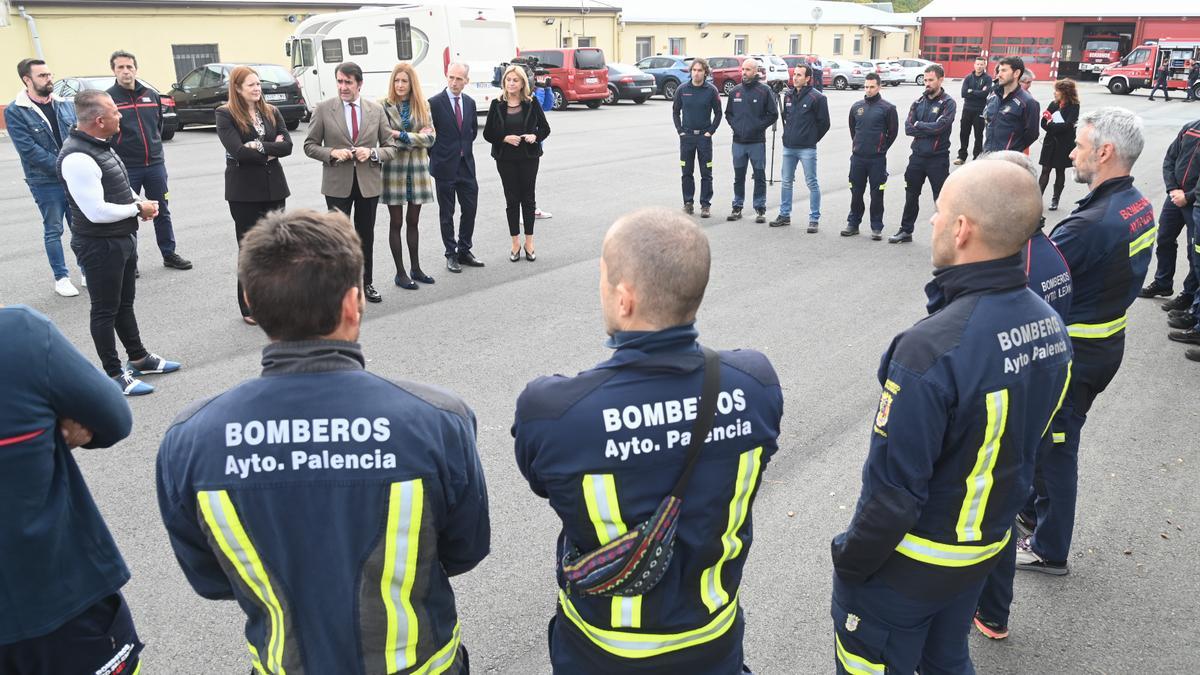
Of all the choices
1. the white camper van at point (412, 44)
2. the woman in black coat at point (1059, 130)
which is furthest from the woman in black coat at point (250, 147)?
the white camper van at point (412, 44)

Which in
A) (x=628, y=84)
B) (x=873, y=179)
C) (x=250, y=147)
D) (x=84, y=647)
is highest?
(x=628, y=84)

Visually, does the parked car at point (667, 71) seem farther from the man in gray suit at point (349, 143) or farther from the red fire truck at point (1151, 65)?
the man in gray suit at point (349, 143)

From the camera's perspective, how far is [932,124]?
30.3 ft

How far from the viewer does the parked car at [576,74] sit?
26484 mm

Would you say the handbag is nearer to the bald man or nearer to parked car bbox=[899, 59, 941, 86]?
the bald man

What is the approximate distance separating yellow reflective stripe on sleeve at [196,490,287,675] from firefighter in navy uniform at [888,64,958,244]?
29.1ft

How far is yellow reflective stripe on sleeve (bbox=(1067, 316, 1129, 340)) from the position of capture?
3559mm

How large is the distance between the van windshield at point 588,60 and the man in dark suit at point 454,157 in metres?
19.6

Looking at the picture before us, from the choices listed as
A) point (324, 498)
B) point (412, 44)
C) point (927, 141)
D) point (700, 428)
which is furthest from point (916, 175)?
point (412, 44)

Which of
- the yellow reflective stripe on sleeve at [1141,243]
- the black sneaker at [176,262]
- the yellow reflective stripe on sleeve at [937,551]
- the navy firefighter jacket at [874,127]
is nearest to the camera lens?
the yellow reflective stripe on sleeve at [937,551]

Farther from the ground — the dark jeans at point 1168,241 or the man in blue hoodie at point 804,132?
the man in blue hoodie at point 804,132

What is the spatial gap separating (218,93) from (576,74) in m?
10.8

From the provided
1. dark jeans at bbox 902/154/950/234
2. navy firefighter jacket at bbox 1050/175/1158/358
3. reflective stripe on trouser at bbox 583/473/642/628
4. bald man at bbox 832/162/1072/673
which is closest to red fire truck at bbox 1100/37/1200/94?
dark jeans at bbox 902/154/950/234

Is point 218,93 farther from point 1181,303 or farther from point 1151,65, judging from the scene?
point 1151,65
